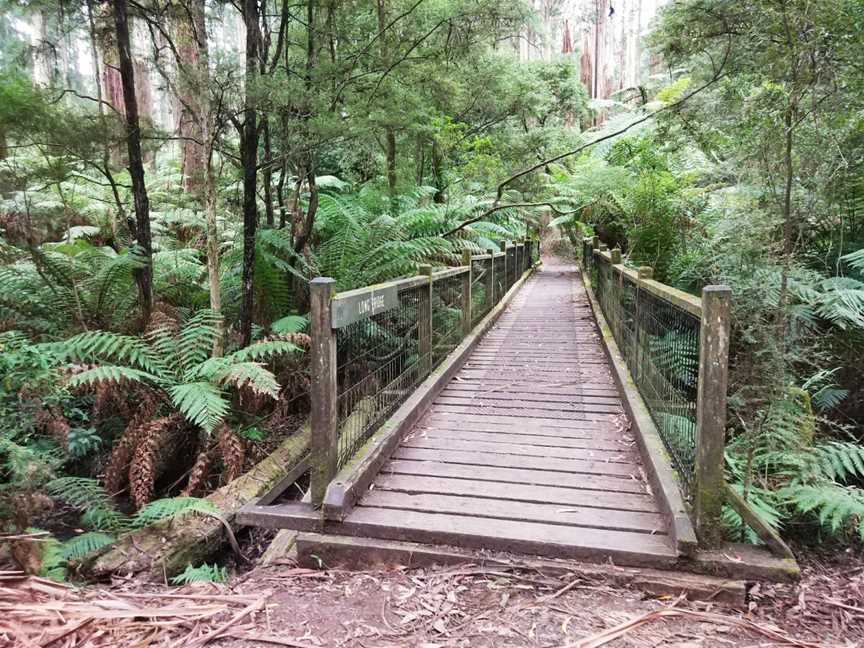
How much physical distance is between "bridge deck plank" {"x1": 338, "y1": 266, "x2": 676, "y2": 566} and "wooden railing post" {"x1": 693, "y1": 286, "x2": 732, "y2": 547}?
0.23 metres

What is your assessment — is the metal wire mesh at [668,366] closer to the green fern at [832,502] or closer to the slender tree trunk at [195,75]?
the green fern at [832,502]

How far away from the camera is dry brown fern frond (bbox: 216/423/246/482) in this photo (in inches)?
172

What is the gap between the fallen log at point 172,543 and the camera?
10.7ft

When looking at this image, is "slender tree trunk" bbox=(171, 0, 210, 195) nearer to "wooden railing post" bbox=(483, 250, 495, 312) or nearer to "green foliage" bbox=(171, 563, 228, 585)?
"green foliage" bbox=(171, 563, 228, 585)

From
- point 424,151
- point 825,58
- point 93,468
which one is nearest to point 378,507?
point 93,468

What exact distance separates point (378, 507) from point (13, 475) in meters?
1.97

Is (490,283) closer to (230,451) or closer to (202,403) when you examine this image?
(230,451)

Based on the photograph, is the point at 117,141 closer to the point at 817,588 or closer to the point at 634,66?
the point at 817,588

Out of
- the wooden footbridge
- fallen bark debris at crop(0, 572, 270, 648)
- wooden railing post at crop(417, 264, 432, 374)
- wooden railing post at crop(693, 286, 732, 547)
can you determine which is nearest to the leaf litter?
fallen bark debris at crop(0, 572, 270, 648)

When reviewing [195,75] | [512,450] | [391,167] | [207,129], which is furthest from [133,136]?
[512,450]

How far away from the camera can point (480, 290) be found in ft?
29.4

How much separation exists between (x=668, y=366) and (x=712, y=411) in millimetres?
1157

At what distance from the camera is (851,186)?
6000mm

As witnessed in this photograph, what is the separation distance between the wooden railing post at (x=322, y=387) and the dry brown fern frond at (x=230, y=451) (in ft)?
5.26
